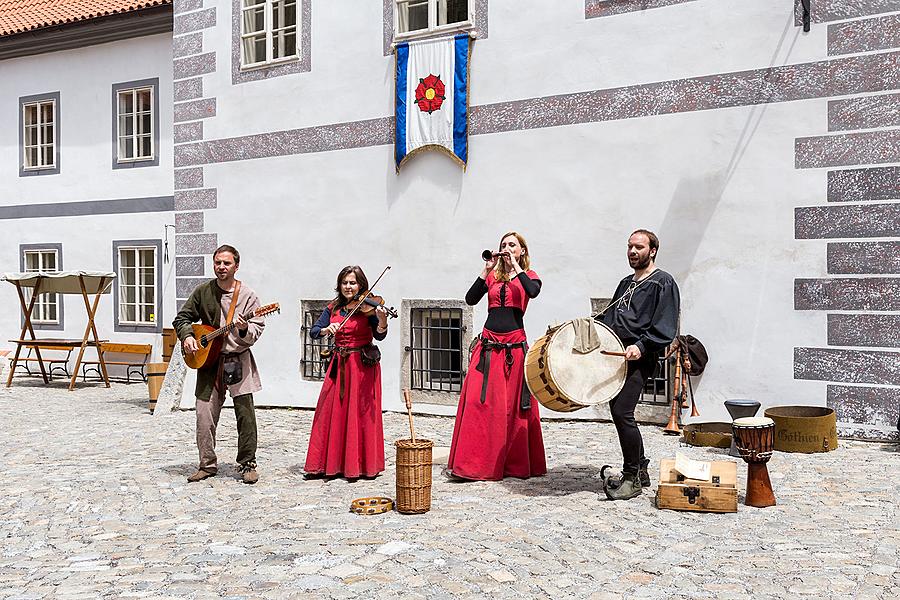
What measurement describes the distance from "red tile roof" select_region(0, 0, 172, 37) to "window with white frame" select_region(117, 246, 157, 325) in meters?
3.85

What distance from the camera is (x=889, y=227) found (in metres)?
8.17

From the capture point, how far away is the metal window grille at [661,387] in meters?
9.32

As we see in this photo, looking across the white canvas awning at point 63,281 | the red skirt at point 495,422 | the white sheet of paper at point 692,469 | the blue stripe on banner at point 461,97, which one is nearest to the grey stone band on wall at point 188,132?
the white canvas awning at point 63,281

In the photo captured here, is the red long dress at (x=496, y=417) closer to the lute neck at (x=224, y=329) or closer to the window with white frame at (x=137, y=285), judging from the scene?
the lute neck at (x=224, y=329)

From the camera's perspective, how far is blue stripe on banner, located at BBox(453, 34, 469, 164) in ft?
34.0

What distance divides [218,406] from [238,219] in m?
5.36

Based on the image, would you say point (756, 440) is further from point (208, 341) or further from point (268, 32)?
point (268, 32)

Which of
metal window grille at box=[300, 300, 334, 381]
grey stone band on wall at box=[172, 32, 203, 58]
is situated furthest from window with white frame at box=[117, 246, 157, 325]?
metal window grille at box=[300, 300, 334, 381]

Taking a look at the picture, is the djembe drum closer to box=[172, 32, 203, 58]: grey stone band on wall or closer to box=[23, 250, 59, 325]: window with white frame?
box=[172, 32, 203, 58]: grey stone band on wall

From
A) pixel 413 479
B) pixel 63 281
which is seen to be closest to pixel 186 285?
pixel 63 281

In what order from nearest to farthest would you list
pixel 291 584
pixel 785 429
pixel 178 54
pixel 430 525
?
1. pixel 291 584
2. pixel 430 525
3. pixel 785 429
4. pixel 178 54

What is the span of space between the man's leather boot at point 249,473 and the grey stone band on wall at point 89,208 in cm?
902

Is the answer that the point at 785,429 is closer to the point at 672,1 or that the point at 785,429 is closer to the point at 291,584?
the point at 672,1

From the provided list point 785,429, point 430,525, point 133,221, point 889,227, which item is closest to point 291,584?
point 430,525
